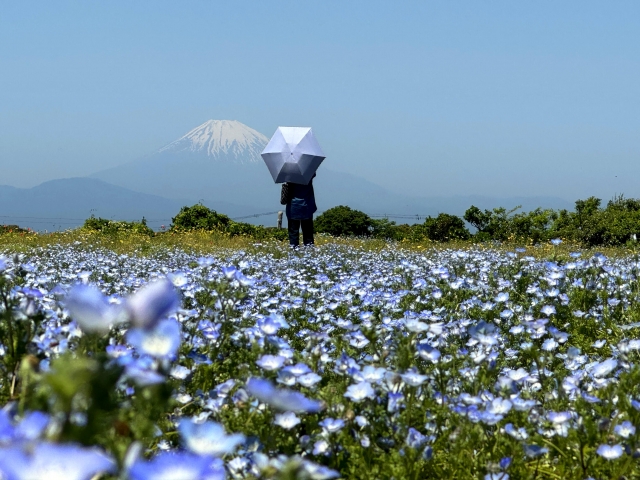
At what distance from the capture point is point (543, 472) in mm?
2467

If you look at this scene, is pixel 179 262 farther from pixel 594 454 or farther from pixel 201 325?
Answer: pixel 594 454

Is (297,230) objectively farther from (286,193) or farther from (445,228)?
(445,228)

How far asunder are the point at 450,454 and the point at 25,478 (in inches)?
76.1

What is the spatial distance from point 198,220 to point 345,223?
17.6ft

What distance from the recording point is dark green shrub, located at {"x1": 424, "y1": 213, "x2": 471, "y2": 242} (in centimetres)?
1704

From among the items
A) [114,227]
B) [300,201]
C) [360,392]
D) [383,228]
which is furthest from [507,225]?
[360,392]

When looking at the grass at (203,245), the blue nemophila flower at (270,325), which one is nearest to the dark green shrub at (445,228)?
the grass at (203,245)

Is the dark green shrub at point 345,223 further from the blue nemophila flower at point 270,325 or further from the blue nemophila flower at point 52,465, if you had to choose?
the blue nemophila flower at point 52,465

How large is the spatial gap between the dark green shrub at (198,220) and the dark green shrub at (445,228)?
5.90 metres

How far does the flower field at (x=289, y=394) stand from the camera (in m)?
0.91

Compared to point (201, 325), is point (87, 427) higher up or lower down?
higher up

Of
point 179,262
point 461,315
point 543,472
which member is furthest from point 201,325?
point 179,262

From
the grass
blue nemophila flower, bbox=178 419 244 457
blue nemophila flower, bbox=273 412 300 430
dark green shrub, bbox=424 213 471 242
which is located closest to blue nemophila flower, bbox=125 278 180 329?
blue nemophila flower, bbox=178 419 244 457

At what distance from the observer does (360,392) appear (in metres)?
2.19
